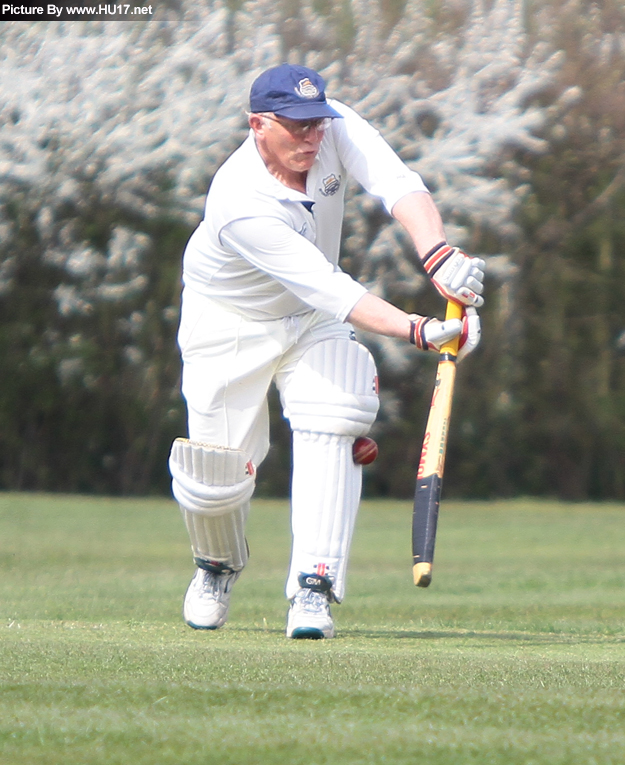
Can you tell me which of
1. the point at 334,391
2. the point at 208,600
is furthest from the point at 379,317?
the point at 208,600

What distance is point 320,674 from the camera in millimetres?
2486

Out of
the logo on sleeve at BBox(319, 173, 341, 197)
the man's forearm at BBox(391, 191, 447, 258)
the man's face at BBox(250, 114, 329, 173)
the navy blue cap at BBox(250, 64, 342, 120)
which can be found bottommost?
the man's forearm at BBox(391, 191, 447, 258)

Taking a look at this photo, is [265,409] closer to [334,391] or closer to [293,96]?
[334,391]

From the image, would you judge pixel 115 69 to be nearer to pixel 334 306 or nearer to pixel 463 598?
pixel 463 598

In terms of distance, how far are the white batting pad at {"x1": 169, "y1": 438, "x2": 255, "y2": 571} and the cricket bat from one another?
0.55 meters

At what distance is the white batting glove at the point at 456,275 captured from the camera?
3.33 metres

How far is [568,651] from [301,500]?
31.7 inches

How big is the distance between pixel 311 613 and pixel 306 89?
1.33 meters

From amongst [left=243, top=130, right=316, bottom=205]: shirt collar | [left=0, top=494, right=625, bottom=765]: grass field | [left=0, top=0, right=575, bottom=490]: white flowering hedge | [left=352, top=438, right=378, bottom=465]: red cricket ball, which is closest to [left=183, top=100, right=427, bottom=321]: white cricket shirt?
[left=243, top=130, right=316, bottom=205]: shirt collar

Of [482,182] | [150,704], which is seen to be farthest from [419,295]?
[150,704]

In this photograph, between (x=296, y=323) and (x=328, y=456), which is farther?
(x=296, y=323)

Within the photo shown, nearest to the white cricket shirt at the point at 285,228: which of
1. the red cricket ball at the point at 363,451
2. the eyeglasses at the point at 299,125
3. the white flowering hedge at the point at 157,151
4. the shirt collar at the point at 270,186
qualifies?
the shirt collar at the point at 270,186

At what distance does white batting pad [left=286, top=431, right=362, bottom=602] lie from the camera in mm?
3498

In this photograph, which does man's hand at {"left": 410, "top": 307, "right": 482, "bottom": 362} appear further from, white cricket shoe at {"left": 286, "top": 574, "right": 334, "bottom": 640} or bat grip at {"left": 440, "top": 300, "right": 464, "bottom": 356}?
white cricket shoe at {"left": 286, "top": 574, "right": 334, "bottom": 640}
